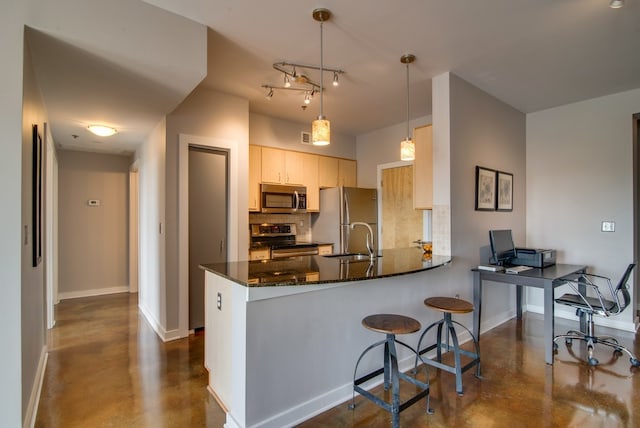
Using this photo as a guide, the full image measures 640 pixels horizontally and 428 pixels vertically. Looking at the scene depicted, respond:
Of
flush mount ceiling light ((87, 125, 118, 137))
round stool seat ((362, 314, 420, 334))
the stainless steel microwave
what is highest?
flush mount ceiling light ((87, 125, 118, 137))

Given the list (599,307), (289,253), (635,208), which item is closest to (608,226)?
(635,208)

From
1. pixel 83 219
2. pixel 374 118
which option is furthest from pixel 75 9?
pixel 83 219

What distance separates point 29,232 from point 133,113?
1.59 meters

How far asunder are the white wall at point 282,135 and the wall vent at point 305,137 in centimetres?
4

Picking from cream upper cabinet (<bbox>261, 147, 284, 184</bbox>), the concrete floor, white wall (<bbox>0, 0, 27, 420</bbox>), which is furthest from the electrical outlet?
white wall (<bbox>0, 0, 27, 420</bbox>)

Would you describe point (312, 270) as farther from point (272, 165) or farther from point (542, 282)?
point (272, 165)

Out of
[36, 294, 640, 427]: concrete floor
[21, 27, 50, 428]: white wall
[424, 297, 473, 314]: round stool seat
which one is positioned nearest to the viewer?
[21, 27, 50, 428]: white wall

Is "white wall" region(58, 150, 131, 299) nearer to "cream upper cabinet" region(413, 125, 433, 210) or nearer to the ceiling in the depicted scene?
the ceiling

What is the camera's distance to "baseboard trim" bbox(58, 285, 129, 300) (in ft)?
16.9

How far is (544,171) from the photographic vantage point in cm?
433

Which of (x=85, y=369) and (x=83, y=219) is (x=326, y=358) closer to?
(x=85, y=369)

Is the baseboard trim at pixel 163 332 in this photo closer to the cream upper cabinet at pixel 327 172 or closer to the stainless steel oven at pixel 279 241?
the stainless steel oven at pixel 279 241

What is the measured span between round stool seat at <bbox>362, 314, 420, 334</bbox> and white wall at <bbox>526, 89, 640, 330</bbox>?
3284 millimetres

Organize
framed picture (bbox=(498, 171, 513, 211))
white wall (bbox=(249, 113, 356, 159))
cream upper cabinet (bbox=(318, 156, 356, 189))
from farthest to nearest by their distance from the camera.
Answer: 1. cream upper cabinet (bbox=(318, 156, 356, 189))
2. white wall (bbox=(249, 113, 356, 159))
3. framed picture (bbox=(498, 171, 513, 211))
